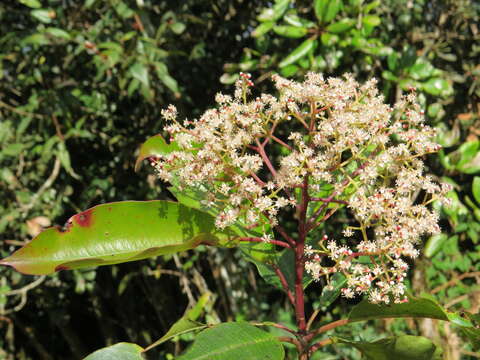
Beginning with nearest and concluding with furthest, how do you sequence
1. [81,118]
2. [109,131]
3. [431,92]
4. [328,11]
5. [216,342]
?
[216,342] → [328,11] → [431,92] → [81,118] → [109,131]

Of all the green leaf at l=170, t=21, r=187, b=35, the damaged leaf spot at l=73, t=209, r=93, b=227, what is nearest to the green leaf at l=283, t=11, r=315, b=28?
the green leaf at l=170, t=21, r=187, b=35

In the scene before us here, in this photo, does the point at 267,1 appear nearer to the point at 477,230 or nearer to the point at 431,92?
the point at 431,92

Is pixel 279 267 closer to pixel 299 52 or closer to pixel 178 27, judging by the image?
pixel 299 52

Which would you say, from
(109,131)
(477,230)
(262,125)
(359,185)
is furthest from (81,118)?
(477,230)

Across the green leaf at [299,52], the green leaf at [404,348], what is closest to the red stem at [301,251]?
the green leaf at [404,348]

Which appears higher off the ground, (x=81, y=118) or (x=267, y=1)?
(x=267, y=1)

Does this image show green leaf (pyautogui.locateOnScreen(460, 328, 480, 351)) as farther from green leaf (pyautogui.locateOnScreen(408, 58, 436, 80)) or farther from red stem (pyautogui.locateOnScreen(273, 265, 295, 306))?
green leaf (pyautogui.locateOnScreen(408, 58, 436, 80))

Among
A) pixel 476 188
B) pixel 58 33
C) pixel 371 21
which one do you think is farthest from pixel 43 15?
pixel 476 188

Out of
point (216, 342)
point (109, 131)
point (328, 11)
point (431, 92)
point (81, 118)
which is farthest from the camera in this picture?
point (109, 131)
